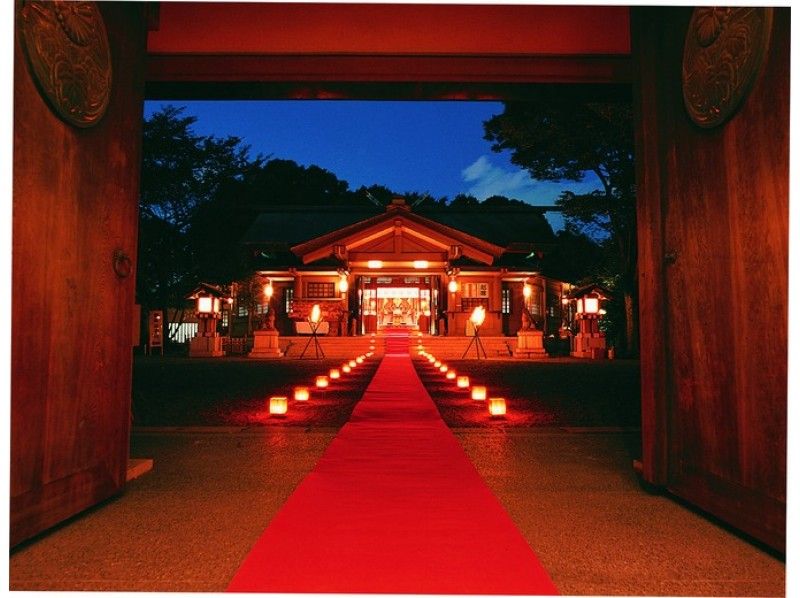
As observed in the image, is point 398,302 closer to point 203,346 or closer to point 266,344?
point 266,344

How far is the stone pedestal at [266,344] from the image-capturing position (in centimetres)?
1717

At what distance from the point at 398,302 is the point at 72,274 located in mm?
23354

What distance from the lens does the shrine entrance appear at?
71.3ft

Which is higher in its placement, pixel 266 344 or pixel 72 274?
pixel 72 274

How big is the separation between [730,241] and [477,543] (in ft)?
6.15

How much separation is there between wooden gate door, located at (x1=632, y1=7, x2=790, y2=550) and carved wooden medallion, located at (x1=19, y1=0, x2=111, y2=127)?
3152mm

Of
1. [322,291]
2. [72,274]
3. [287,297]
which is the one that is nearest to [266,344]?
[322,291]

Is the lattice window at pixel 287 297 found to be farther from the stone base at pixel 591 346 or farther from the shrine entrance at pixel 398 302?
the stone base at pixel 591 346

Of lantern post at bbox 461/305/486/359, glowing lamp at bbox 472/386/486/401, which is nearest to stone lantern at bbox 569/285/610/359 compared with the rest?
lantern post at bbox 461/305/486/359

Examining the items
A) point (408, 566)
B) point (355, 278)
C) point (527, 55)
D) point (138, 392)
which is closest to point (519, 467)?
point (408, 566)

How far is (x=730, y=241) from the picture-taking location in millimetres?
2717

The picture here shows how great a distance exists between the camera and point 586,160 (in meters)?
16.2

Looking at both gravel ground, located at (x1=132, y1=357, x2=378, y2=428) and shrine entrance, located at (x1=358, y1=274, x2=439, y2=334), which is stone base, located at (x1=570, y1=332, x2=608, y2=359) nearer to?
shrine entrance, located at (x1=358, y1=274, x2=439, y2=334)

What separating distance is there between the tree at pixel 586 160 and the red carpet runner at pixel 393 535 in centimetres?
1346
